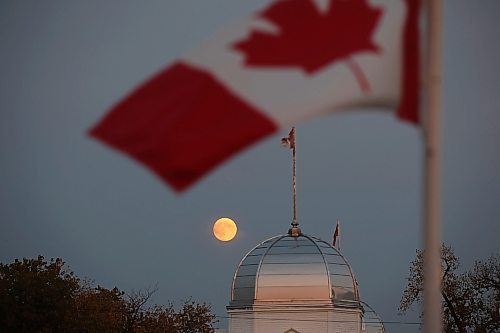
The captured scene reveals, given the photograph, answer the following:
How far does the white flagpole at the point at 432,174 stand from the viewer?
359 inches

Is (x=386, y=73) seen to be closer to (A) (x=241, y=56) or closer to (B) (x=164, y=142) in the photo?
(A) (x=241, y=56)

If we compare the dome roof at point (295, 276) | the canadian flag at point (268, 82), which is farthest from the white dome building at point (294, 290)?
the canadian flag at point (268, 82)

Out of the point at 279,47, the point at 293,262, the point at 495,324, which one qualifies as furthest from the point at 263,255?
the point at 279,47

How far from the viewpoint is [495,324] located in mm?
58094

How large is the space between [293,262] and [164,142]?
3547 cm

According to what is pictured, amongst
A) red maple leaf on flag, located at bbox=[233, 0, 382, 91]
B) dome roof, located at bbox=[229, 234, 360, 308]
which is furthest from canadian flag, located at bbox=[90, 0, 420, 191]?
dome roof, located at bbox=[229, 234, 360, 308]

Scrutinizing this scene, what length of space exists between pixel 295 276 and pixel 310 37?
1375 inches

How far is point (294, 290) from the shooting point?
1742 inches

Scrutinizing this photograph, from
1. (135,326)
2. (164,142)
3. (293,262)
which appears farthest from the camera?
(135,326)

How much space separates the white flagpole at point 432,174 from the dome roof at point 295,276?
34979 mm

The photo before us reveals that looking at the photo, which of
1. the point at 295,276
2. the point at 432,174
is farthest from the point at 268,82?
the point at 295,276

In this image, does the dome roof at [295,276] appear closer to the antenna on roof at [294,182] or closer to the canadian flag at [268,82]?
the antenna on roof at [294,182]

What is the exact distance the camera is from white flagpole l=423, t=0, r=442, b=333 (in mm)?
9109

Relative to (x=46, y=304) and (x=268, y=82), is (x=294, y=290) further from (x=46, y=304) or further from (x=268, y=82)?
(x=268, y=82)
